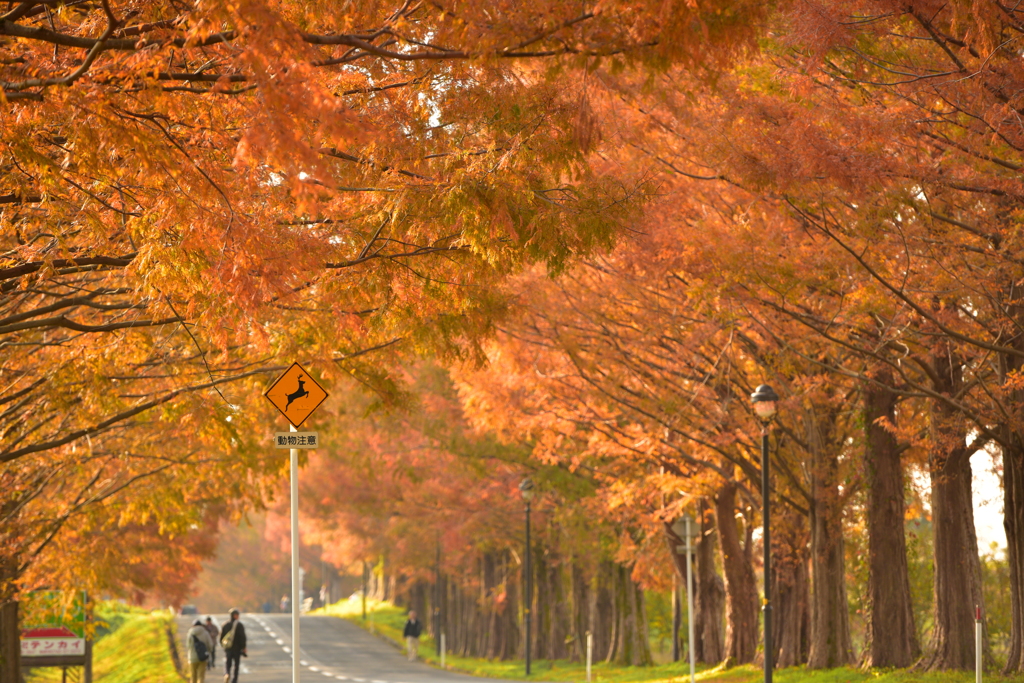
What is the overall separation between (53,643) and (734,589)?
1471 cm

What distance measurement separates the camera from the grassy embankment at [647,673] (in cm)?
1781

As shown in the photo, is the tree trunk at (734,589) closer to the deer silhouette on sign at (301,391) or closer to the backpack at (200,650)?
the backpack at (200,650)

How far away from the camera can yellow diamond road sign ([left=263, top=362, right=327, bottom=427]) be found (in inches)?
409

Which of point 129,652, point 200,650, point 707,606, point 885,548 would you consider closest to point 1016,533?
point 885,548

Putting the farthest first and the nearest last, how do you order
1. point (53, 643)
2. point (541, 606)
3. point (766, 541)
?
point (541, 606) < point (53, 643) < point (766, 541)

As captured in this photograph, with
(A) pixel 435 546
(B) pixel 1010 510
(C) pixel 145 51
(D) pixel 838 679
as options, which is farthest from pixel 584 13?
(A) pixel 435 546

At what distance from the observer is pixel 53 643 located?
75.1 ft

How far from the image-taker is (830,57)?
1190cm

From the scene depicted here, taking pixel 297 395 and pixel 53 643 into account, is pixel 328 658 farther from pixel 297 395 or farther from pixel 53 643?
pixel 297 395

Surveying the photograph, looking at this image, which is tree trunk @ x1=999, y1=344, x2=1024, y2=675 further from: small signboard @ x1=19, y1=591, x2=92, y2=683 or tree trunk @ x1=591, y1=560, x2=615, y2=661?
tree trunk @ x1=591, y1=560, x2=615, y2=661

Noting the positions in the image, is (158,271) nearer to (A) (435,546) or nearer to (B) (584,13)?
(B) (584,13)

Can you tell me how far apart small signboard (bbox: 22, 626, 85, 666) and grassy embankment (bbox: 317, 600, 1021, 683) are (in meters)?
12.2


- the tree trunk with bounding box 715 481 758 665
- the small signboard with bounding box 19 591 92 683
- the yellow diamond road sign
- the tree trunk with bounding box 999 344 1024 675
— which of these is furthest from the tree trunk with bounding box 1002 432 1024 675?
the small signboard with bounding box 19 591 92 683

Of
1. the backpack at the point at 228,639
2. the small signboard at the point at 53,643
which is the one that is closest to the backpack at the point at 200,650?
the backpack at the point at 228,639
